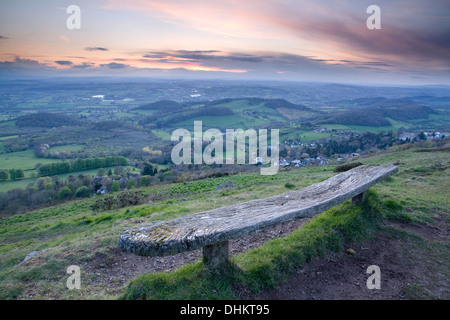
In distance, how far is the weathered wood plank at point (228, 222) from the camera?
4.23m

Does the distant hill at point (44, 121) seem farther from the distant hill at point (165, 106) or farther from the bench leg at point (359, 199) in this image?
the bench leg at point (359, 199)

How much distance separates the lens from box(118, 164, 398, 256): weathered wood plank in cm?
423

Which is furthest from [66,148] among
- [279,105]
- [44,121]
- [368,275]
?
[279,105]

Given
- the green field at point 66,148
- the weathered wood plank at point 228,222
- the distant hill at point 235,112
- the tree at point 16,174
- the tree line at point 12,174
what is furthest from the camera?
the distant hill at point 235,112

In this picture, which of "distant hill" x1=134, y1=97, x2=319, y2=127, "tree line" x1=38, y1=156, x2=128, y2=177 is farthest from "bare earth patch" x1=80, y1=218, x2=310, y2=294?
"distant hill" x1=134, y1=97, x2=319, y2=127

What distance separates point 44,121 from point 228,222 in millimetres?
128981

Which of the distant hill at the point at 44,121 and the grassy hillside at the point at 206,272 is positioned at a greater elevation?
the distant hill at the point at 44,121

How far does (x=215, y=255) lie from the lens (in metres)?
4.91

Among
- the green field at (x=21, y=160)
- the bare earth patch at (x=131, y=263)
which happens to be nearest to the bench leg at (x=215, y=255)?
the bare earth patch at (x=131, y=263)

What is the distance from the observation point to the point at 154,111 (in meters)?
137

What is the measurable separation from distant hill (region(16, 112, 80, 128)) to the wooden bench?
4903 inches
